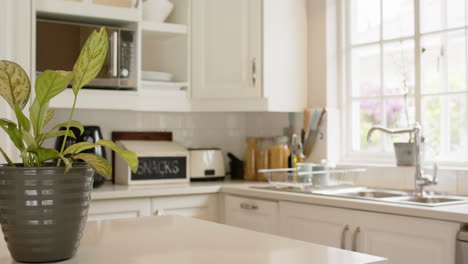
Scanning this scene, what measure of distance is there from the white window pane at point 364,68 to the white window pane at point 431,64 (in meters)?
0.34

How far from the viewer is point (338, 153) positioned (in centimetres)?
379

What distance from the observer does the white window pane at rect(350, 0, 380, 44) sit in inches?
146

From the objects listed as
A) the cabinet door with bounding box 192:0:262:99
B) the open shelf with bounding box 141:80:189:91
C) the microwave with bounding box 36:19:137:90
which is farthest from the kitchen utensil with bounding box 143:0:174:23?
the open shelf with bounding box 141:80:189:91

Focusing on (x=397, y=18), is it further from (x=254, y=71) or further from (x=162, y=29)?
(x=162, y=29)

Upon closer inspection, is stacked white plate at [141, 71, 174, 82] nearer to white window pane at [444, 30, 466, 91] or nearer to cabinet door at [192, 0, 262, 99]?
cabinet door at [192, 0, 262, 99]

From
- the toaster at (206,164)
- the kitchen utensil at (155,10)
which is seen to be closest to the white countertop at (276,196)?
the toaster at (206,164)

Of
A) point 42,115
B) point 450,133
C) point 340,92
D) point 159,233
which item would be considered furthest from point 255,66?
point 42,115

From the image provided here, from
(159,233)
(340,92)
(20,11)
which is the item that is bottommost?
(159,233)

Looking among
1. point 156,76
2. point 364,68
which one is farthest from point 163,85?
point 364,68

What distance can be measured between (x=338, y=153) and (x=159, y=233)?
2.28 m

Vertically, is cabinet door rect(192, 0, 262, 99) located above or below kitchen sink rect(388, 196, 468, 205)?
above

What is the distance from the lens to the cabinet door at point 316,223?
2.73 meters

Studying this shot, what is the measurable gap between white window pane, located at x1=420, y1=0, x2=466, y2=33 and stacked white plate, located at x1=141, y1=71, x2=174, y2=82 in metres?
1.51

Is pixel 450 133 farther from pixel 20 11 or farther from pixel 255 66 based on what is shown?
pixel 20 11
